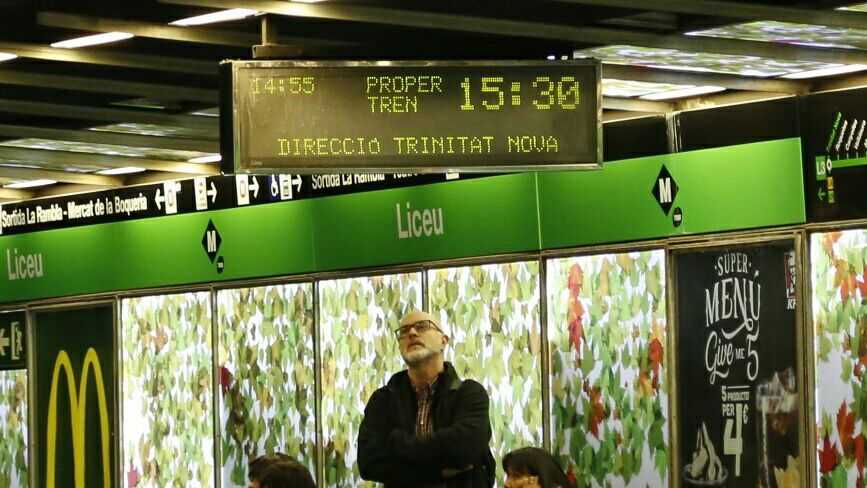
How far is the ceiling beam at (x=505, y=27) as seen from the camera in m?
8.06

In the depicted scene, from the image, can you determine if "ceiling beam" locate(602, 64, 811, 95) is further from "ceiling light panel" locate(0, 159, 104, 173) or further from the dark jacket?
"ceiling light panel" locate(0, 159, 104, 173)

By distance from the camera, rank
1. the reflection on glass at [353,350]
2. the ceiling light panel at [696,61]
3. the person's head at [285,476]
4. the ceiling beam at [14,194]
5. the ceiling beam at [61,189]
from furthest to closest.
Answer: the ceiling beam at [14,194] < the ceiling beam at [61,189] < the reflection on glass at [353,350] < the ceiling light panel at [696,61] < the person's head at [285,476]

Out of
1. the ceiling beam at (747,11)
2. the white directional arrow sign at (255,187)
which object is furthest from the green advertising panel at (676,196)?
the white directional arrow sign at (255,187)

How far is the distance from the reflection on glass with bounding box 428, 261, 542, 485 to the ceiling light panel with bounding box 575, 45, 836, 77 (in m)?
2.00

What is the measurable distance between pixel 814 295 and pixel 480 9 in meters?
2.69

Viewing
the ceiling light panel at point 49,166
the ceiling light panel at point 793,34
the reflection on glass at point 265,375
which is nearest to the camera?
the ceiling light panel at point 793,34

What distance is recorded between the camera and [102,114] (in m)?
11.2

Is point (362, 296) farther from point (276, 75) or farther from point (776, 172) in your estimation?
point (276, 75)

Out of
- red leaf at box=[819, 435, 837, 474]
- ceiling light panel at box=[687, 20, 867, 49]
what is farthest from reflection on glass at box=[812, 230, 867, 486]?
ceiling light panel at box=[687, 20, 867, 49]

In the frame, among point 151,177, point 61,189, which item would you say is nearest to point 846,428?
point 151,177

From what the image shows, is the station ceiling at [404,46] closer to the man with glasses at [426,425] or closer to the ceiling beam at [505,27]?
the ceiling beam at [505,27]

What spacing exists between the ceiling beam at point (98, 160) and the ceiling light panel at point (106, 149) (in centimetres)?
6

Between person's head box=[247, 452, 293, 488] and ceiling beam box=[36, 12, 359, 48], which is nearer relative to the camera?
person's head box=[247, 452, 293, 488]

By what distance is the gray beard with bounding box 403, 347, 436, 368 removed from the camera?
732cm
